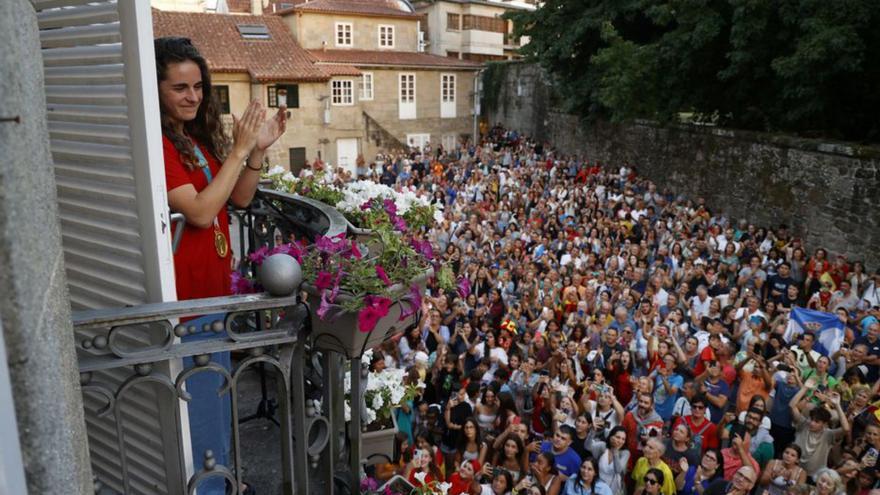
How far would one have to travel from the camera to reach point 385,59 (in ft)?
117

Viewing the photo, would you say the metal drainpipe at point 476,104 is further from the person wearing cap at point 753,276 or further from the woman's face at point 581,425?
the woman's face at point 581,425

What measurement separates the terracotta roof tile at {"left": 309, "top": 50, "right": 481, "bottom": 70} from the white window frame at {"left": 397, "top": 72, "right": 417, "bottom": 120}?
753mm

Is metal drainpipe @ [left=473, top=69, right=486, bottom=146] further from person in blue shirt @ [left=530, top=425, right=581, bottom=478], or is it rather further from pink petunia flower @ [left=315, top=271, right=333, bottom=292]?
pink petunia flower @ [left=315, top=271, right=333, bottom=292]

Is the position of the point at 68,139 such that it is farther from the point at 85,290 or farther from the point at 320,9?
the point at 320,9

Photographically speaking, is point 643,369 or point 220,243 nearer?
point 220,243

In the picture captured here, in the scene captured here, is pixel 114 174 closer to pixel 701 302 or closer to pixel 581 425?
pixel 581 425

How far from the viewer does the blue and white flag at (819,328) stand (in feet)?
28.4

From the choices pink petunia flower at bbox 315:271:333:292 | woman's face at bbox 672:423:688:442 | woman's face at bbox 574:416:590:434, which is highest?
pink petunia flower at bbox 315:271:333:292

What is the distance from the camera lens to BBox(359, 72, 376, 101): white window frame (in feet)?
115

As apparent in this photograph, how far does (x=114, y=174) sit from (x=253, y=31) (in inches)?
1257

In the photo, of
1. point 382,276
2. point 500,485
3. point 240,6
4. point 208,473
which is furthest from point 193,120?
point 240,6

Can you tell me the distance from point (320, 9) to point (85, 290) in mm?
34666

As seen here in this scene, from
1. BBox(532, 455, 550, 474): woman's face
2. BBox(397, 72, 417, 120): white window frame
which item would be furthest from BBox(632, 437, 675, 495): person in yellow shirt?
BBox(397, 72, 417, 120): white window frame

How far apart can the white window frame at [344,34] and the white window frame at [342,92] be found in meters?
3.14
